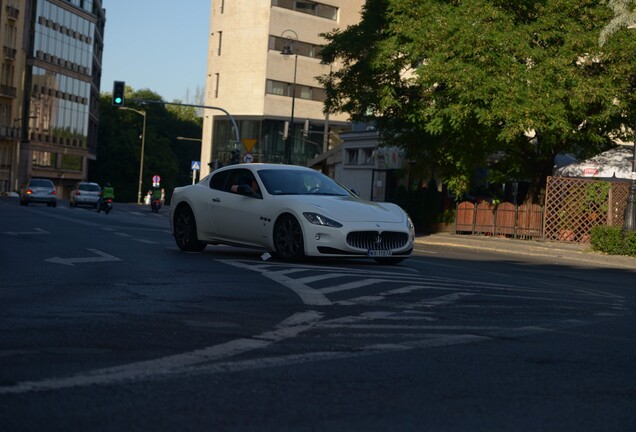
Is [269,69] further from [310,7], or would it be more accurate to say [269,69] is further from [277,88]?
[310,7]

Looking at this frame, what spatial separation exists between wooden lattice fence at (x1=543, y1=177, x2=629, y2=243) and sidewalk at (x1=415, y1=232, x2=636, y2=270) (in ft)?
2.63

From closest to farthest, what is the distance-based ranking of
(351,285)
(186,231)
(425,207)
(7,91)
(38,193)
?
(351,285) < (186,231) < (425,207) < (38,193) < (7,91)

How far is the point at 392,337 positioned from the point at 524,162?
36.9 m

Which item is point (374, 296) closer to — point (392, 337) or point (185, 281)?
point (185, 281)

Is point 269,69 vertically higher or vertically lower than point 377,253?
higher

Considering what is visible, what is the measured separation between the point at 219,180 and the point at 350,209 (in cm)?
303

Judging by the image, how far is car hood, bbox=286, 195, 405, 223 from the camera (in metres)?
17.8

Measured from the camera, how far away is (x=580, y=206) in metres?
40.4

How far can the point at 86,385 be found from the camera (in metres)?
6.18

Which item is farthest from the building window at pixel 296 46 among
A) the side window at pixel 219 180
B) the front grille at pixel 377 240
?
the front grille at pixel 377 240

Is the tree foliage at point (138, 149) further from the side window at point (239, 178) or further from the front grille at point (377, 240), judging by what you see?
the front grille at point (377, 240)

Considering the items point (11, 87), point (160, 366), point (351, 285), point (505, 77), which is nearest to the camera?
point (160, 366)

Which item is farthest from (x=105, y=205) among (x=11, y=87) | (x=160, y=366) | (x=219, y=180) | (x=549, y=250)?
(x=11, y=87)

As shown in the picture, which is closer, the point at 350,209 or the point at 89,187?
the point at 350,209
